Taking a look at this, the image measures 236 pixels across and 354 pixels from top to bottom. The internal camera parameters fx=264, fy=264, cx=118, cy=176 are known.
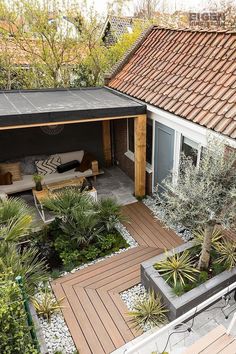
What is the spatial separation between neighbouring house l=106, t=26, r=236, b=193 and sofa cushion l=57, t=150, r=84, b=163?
5.99 ft

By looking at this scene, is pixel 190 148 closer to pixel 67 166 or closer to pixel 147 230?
pixel 147 230

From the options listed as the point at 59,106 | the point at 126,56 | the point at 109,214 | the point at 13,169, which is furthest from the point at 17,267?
the point at 126,56

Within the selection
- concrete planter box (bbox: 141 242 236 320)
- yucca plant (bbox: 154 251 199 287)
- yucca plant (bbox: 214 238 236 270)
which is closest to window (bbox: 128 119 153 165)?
yucca plant (bbox: 214 238 236 270)

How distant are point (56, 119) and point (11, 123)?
1.00m

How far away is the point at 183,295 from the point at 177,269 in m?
0.50

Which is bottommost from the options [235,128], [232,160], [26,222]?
[26,222]

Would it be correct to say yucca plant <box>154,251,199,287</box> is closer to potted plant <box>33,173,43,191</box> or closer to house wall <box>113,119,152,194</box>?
potted plant <box>33,173,43,191</box>

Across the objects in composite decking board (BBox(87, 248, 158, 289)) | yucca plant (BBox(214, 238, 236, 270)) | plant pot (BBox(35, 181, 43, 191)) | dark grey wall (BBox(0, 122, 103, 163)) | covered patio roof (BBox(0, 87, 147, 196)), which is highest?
covered patio roof (BBox(0, 87, 147, 196))

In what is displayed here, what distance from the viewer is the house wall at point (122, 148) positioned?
30.8ft

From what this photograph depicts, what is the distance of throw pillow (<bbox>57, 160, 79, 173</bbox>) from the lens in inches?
352

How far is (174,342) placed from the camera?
4156 mm

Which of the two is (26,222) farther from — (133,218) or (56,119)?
(133,218)

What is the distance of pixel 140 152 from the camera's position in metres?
7.56

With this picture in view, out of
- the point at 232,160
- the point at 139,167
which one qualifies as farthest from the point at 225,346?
the point at 139,167
